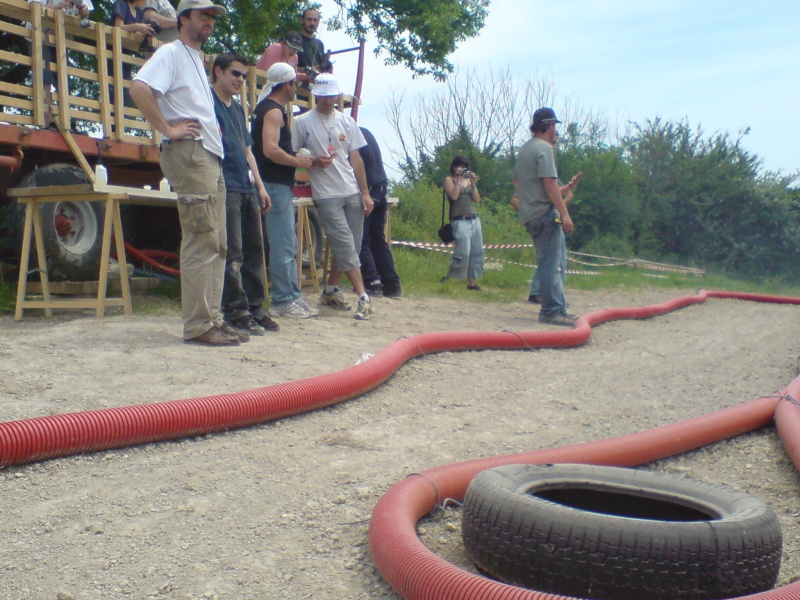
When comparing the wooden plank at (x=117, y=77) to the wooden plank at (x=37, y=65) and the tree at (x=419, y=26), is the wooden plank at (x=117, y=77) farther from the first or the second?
the tree at (x=419, y=26)

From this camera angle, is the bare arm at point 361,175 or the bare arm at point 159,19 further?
the bare arm at point 159,19

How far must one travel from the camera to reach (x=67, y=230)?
730 cm

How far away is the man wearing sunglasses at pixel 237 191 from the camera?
19.7ft

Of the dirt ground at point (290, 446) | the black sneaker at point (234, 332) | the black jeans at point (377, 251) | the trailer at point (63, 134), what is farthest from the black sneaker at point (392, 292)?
the black sneaker at point (234, 332)

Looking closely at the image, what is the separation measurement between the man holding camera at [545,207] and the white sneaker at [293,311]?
2478 mm

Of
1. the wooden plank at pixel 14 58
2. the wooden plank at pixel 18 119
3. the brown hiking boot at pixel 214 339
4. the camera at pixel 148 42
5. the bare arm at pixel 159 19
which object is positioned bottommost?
the brown hiking boot at pixel 214 339

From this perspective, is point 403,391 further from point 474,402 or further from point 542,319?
point 542,319

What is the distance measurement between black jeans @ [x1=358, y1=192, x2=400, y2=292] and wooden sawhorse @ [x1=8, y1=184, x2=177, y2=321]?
110 inches

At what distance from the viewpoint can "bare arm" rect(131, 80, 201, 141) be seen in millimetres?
5004

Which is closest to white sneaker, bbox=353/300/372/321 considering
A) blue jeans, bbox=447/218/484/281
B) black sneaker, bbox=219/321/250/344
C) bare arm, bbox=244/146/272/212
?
bare arm, bbox=244/146/272/212

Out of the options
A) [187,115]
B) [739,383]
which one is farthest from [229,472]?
[739,383]

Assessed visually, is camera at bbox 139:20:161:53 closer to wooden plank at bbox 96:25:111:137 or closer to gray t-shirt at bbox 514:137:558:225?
wooden plank at bbox 96:25:111:137

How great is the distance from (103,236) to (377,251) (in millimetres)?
3428

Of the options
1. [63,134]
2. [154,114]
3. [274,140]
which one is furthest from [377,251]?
[154,114]
